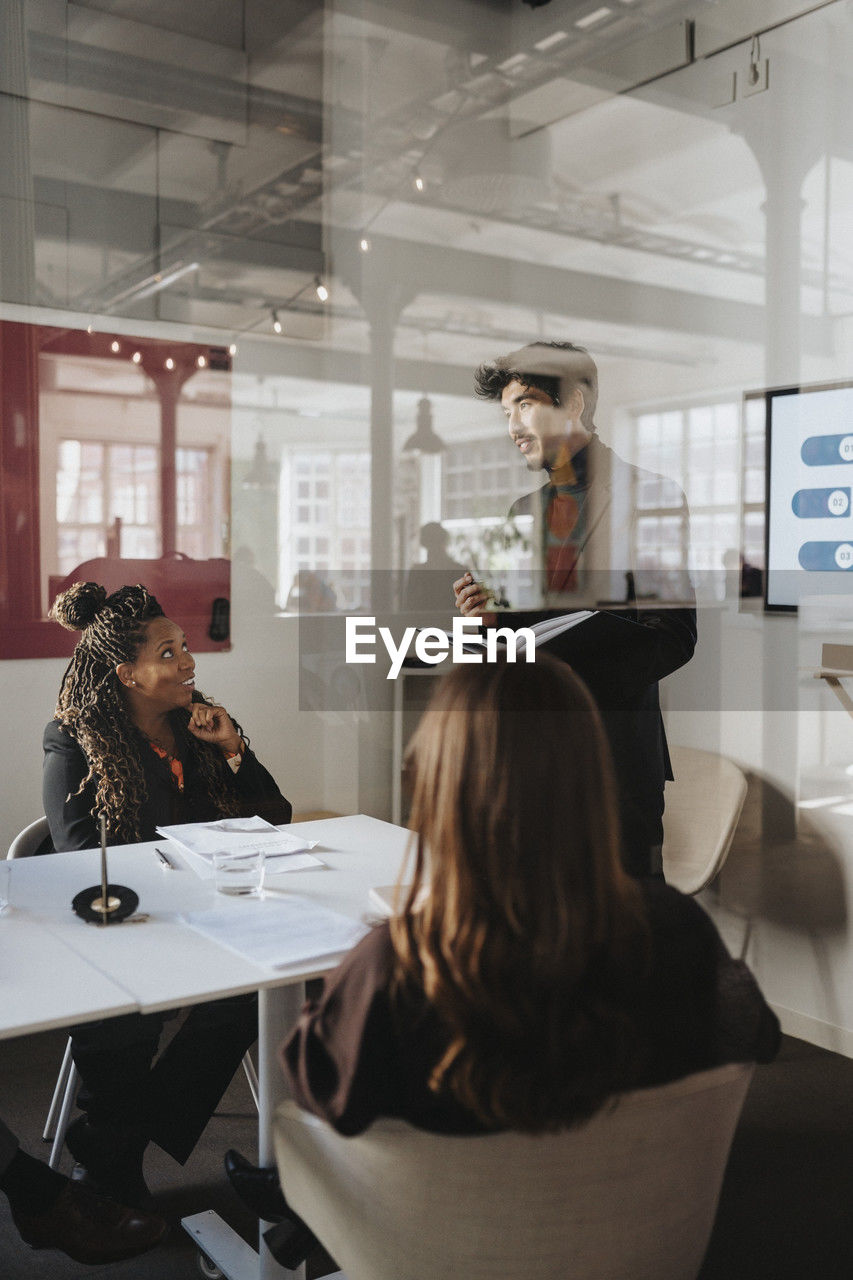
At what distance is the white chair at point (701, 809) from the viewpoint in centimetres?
223

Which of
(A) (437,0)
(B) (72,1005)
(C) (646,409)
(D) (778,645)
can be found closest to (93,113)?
(A) (437,0)

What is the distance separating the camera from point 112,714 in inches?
94.6

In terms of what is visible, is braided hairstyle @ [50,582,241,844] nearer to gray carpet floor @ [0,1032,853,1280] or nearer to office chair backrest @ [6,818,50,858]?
office chair backrest @ [6,818,50,858]

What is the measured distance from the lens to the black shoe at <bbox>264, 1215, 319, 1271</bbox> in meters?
1.57

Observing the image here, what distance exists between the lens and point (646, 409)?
1938mm

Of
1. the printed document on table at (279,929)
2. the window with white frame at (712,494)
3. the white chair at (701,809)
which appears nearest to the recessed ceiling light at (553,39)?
the window with white frame at (712,494)

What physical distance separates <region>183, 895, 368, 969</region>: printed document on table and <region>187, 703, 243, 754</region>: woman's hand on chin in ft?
3.03

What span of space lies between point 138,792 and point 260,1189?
979mm

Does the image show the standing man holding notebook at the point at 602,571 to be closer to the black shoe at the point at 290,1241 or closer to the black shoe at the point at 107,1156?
the black shoe at the point at 290,1241

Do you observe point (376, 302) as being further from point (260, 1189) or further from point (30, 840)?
point (260, 1189)

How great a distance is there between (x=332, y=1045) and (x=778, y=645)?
144 cm

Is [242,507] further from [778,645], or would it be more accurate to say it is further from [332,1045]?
[332,1045]

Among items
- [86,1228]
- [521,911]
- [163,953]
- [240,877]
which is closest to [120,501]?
[240,877]

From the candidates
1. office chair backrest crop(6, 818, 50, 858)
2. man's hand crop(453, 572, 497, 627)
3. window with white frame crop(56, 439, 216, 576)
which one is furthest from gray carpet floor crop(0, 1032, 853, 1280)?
window with white frame crop(56, 439, 216, 576)
